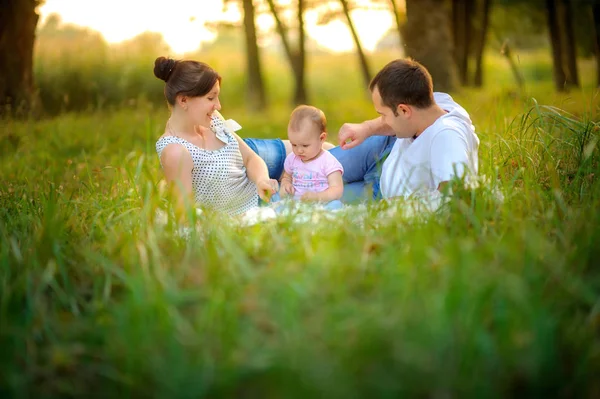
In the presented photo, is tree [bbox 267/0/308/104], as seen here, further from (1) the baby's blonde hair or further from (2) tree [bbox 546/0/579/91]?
(1) the baby's blonde hair

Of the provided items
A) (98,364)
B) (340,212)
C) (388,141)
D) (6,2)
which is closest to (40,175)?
(388,141)

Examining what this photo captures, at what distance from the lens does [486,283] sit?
6.28 ft

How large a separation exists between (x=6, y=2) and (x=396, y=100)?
6535 millimetres

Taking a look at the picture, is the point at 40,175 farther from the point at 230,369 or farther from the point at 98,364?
the point at 230,369

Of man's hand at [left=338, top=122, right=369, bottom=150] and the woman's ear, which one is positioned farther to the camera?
man's hand at [left=338, top=122, right=369, bottom=150]

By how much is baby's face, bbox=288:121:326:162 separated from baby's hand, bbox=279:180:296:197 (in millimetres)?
238

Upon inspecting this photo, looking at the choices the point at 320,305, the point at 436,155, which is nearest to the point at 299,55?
the point at 436,155

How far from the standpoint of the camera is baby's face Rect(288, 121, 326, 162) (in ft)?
12.5

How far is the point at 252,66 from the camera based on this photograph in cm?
1115

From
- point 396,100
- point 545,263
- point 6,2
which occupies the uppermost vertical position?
point 6,2

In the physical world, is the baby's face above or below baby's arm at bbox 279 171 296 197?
above

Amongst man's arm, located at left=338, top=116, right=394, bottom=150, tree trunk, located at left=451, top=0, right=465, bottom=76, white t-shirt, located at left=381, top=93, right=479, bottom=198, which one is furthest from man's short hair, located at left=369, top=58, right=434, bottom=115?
tree trunk, located at left=451, top=0, right=465, bottom=76

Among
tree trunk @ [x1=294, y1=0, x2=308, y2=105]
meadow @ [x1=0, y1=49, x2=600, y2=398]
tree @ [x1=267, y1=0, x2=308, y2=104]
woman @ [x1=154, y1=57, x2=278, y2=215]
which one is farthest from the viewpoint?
tree trunk @ [x1=294, y1=0, x2=308, y2=105]

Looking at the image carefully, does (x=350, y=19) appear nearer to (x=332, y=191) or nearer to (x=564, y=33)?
(x=564, y=33)
